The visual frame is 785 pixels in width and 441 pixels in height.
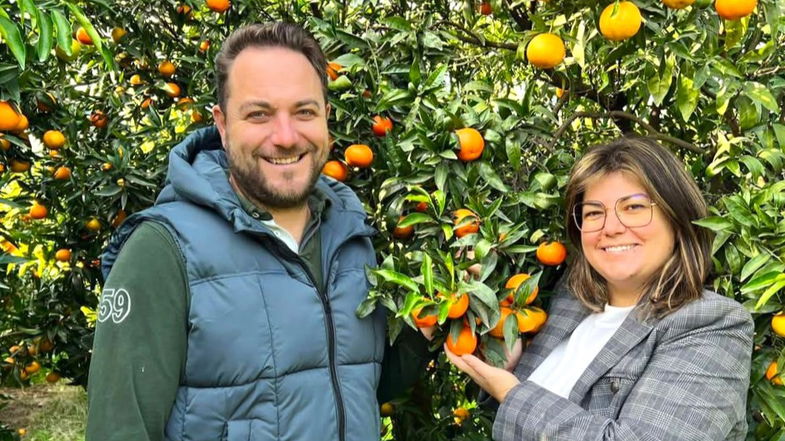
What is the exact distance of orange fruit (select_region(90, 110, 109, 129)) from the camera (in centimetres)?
289

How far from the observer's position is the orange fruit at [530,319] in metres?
1.72

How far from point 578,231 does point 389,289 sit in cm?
52

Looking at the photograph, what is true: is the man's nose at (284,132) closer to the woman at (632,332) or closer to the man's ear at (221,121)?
the man's ear at (221,121)

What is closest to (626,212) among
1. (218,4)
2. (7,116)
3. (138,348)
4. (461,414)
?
(138,348)

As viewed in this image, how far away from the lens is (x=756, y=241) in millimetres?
1587

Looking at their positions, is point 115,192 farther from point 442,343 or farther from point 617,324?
point 617,324

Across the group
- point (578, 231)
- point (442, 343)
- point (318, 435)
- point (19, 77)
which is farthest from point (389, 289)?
point (19, 77)

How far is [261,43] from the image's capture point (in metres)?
1.66

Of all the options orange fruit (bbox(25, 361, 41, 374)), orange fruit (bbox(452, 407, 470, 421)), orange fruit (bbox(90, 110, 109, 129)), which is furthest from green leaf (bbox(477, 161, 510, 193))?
orange fruit (bbox(25, 361, 41, 374))

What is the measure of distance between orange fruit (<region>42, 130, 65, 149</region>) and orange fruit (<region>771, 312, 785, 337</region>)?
2.28 meters

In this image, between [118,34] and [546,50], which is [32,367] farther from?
[546,50]

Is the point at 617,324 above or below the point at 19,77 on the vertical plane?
below

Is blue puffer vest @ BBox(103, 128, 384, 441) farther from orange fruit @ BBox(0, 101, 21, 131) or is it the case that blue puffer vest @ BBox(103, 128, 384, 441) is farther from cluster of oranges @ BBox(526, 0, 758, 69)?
cluster of oranges @ BBox(526, 0, 758, 69)

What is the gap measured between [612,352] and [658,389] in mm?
137
